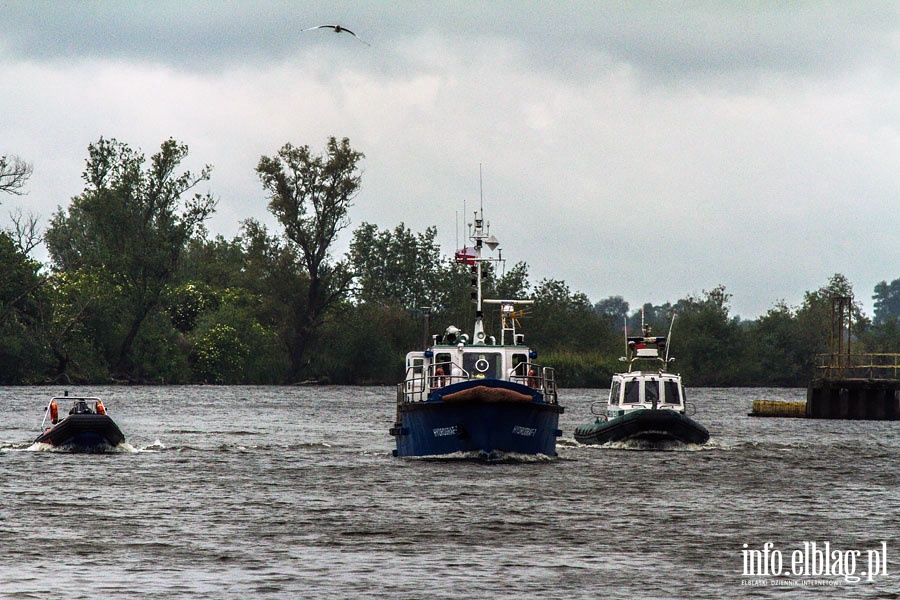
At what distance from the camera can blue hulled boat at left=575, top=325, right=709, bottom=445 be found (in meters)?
49.8

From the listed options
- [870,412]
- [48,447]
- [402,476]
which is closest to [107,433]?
[48,447]

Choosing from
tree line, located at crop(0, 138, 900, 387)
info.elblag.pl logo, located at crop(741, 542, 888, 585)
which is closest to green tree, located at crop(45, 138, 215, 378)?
tree line, located at crop(0, 138, 900, 387)

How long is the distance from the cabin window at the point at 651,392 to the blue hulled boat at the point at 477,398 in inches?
271

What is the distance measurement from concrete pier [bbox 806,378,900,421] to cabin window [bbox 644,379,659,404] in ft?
152

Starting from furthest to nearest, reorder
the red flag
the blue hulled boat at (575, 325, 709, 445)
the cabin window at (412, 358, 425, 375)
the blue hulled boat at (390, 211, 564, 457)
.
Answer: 1. the blue hulled boat at (575, 325, 709, 445)
2. the red flag
3. the cabin window at (412, 358, 425, 375)
4. the blue hulled boat at (390, 211, 564, 457)

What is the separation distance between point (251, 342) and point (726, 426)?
2609 inches

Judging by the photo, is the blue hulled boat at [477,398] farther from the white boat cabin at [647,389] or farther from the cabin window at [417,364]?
the white boat cabin at [647,389]

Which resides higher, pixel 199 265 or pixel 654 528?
pixel 199 265

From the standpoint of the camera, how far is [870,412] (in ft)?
311

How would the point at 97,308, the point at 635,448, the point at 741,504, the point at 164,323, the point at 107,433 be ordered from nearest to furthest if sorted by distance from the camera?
the point at 741,504, the point at 107,433, the point at 635,448, the point at 97,308, the point at 164,323

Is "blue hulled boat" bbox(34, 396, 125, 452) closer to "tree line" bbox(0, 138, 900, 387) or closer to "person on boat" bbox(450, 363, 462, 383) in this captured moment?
"person on boat" bbox(450, 363, 462, 383)

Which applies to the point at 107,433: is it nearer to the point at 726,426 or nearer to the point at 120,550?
the point at 120,550

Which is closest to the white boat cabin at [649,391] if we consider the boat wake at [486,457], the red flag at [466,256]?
the red flag at [466,256]

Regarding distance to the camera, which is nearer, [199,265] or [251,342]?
[251,342]
